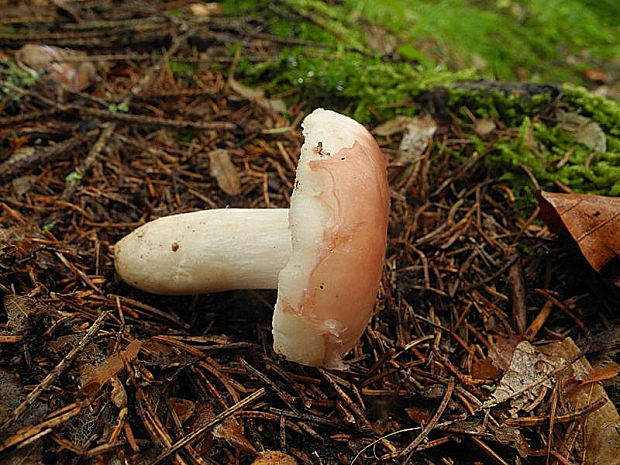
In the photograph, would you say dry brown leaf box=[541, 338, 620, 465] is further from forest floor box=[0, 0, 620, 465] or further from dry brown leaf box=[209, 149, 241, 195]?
dry brown leaf box=[209, 149, 241, 195]

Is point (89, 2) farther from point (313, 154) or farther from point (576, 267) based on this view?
point (576, 267)

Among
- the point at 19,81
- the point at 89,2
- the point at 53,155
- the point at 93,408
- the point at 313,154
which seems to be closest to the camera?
the point at 93,408

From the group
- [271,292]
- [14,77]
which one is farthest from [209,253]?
[14,77]

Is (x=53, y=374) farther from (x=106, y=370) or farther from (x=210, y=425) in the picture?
(x=210, y=425)

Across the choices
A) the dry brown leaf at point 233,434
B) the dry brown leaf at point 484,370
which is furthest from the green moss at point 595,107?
the dry brown leaf at point 233,434

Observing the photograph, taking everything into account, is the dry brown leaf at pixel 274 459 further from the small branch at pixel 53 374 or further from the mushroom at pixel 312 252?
the small branch at pixel 53 374

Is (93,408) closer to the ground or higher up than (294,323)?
closer to the ground

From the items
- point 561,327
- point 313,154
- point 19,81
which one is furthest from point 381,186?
point 19,81
